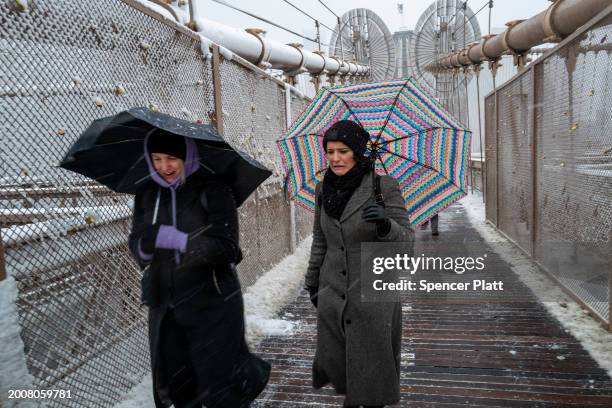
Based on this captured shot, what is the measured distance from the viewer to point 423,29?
19.6m

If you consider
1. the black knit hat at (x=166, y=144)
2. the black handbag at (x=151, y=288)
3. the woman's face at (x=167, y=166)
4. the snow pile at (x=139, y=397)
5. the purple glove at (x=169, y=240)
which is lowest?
the snow pile at (x=139, y=397)

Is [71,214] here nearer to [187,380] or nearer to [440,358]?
[187,380]

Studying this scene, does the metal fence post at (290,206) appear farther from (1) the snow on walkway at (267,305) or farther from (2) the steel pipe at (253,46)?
(2) the steel pipe at (253,46)

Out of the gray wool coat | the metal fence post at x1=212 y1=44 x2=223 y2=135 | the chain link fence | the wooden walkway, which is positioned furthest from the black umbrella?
the chain link fence

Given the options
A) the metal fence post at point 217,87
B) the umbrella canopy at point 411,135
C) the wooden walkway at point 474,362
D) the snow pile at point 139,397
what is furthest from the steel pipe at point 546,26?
the snow pile at point 139,397

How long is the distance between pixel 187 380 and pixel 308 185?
154 centimetres

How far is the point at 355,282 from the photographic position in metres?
2.44

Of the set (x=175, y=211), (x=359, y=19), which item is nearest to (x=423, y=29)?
(x=359, y=19)

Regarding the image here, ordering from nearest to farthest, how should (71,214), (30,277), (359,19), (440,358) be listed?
(30,277)
(71,214)
(440,358)
(359,19)

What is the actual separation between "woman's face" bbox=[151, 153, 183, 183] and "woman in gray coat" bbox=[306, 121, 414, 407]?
0.80 m

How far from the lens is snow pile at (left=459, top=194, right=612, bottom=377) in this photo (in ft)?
11.9

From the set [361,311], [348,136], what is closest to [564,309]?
[361,311]

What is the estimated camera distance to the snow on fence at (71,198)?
218cm

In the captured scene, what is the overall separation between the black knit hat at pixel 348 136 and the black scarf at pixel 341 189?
10cm
